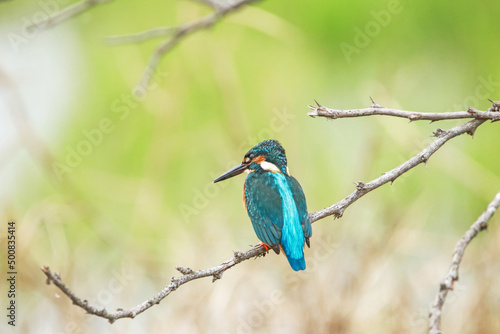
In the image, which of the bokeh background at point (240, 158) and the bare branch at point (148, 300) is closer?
the bare branch at point (148, 300)

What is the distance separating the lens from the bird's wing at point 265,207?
9.74 feet

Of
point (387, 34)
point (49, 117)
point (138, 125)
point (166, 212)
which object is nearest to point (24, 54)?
point (49, 117)

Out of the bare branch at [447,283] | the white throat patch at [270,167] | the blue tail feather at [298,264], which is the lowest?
the bare branch at [447,283]

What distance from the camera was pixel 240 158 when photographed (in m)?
5.62

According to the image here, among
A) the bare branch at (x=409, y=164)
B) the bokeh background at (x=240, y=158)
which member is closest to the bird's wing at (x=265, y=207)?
the bare branch at (x=409, y=164)

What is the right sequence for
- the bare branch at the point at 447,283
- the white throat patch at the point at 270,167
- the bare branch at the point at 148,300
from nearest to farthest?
the bare branch at the point at 447,283, the bare branch at the point at 148,300, the white throat patch at the point at 270,167

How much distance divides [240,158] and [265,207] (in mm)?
2546

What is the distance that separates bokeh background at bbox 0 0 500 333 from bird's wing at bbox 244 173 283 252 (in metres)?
1.58

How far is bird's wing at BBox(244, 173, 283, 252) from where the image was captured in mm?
2969

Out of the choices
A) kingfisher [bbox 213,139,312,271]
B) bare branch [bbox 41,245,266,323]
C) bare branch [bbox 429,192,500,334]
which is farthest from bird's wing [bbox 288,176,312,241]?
bare branch [bbox 429,192,500,334]

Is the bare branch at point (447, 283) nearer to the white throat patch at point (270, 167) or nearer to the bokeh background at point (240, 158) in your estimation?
the white throat patch at point (270, 167)

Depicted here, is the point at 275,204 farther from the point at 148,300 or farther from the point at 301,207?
the point at 148,300

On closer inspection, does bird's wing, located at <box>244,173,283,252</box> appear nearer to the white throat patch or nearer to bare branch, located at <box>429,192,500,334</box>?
the white throat patch

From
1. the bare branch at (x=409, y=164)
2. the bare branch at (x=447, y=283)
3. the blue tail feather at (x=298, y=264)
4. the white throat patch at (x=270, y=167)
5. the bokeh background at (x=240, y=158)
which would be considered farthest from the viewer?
the bokeh background at (x=240, y=158)
